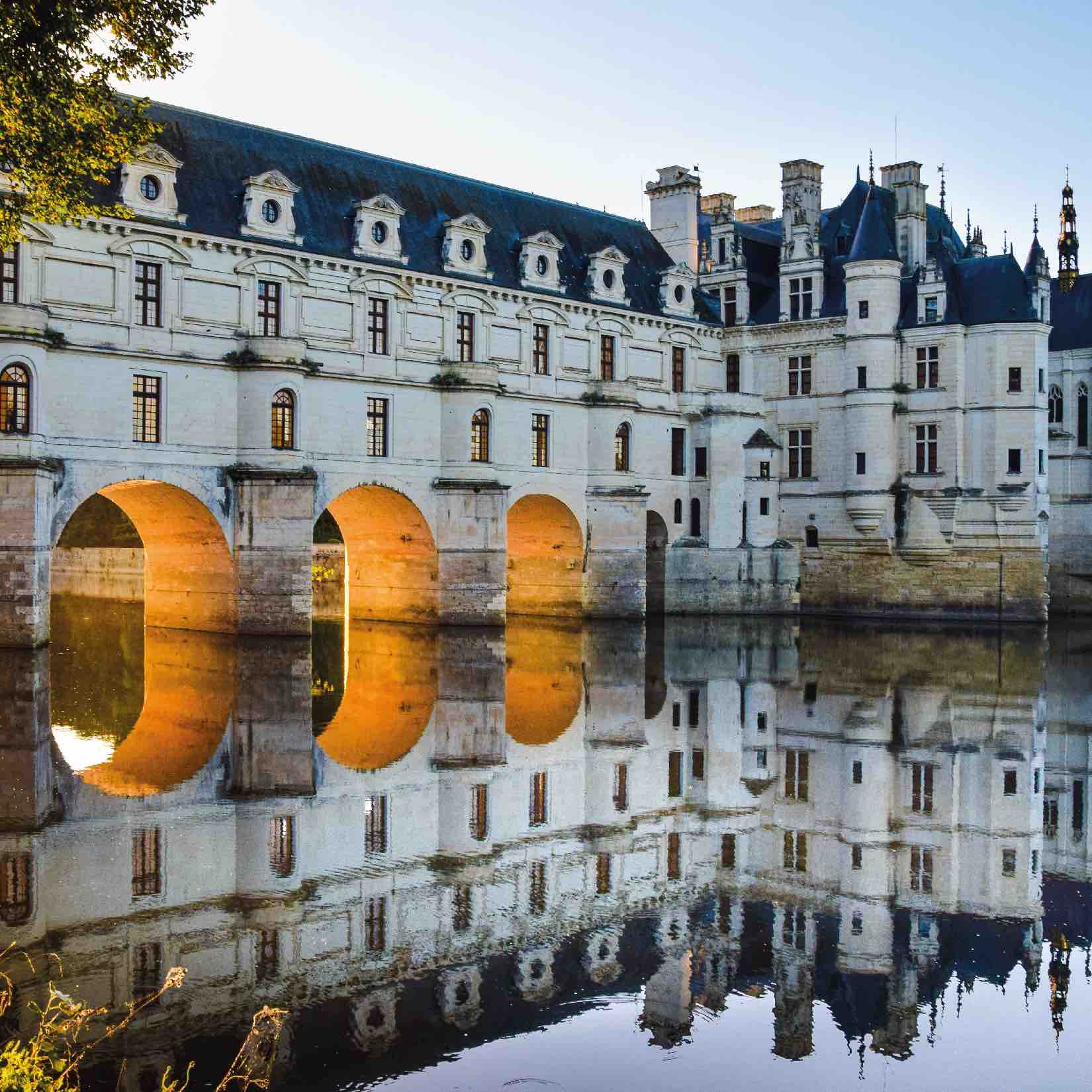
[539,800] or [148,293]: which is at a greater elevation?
[148,293]

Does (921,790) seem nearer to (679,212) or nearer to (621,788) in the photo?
(621,788)

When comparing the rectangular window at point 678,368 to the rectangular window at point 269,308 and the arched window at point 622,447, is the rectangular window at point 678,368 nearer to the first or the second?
the arched window at point 622,447

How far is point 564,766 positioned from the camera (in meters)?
16.6

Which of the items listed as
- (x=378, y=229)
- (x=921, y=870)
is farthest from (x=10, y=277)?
(x=921, y=870)

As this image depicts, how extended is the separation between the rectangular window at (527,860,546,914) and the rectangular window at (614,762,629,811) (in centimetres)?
253

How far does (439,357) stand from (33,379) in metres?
12.1

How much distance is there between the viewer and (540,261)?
4116cm

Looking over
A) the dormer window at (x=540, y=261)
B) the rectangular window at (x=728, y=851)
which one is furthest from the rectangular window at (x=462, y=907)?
the dormer window at (x=540, y=261)

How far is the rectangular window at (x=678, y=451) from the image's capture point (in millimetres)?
45469

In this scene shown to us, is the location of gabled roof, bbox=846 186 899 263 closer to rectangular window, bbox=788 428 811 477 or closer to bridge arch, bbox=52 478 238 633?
rectangular window, bbox=788 428 811 477

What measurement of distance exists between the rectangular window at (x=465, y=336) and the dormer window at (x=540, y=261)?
265 cm

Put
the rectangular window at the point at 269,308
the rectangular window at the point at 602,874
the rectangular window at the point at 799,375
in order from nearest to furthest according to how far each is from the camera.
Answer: the rectangular window at the point at 602,874 → the rectangular window at the point at 269,308 → the rectangular window at the point at 799,375

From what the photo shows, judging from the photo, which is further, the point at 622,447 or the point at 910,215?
the point at 910,215

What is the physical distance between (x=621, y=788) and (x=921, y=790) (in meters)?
3.44
